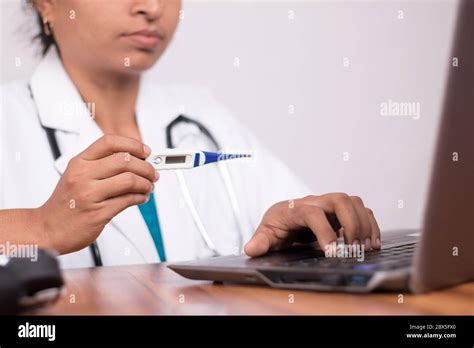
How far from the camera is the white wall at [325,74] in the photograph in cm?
145

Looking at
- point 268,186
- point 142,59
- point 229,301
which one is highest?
point 142,59

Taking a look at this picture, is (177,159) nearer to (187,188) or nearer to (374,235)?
(374,235)

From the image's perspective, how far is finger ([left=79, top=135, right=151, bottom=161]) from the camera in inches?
23.9

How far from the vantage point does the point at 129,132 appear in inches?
49.1

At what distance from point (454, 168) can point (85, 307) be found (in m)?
0.26

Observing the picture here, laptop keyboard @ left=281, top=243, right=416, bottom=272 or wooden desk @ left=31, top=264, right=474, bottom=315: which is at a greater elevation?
laptop keyboard @ left=281, top=243, right=416, bottom=272

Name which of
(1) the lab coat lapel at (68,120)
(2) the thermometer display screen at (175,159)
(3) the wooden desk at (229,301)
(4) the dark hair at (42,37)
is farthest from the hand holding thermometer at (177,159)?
(4) the dark hair at (42,37)

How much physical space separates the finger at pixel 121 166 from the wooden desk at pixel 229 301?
4.6 inches

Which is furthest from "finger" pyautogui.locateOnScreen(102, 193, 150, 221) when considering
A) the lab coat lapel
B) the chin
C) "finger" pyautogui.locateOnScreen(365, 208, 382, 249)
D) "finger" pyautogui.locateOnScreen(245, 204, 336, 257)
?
the chin

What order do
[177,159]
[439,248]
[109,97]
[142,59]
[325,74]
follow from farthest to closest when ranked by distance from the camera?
[325,74] < [109,97] < [142,59] < [177,159] < [439,248]

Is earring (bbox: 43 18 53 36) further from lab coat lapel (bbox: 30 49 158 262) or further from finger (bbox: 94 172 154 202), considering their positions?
finger (bbox: 94 172 154 202)

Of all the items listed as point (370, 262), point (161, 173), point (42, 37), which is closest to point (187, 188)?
point (161, 173)

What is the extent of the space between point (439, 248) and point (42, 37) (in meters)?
1.07
